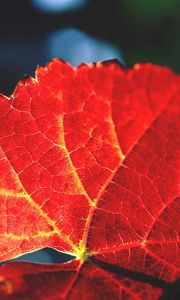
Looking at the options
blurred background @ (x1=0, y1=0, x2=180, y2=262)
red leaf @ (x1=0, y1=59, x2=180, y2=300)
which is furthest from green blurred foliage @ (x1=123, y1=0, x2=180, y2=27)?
red leaf @ (x1=0, y1=59, x2=180, y2=300)

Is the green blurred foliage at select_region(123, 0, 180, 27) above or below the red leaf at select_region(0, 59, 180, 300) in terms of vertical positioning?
above

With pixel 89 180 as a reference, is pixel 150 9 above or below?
above

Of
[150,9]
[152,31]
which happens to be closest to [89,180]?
[150,9]

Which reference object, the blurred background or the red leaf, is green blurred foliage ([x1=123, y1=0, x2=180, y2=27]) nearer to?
the blurred background

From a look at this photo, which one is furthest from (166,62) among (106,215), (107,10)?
(106,215)

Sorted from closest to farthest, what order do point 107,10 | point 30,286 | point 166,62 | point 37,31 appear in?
1. point 30,286
2. point 166,62
3. point 107,10
4. point 37,31

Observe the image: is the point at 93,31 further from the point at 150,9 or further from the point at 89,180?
the point at 89,180

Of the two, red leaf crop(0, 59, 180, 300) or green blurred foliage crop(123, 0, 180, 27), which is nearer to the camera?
red leaf crop(0, 59, 180, 300)

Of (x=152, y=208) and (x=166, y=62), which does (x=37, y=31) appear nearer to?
(x=166, y=62)

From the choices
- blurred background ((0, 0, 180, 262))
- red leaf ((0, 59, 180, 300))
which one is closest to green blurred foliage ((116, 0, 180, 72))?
blurred background ((0, 0, 180, 262))
